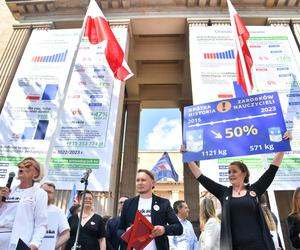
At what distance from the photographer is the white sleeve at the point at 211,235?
3145 mm

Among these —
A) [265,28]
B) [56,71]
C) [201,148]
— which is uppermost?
[265,28]

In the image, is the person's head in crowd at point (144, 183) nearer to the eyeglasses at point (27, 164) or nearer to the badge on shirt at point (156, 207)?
the badge on shirt at point (156, 207)

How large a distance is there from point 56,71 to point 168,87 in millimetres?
7852

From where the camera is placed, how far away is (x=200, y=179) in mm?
2971

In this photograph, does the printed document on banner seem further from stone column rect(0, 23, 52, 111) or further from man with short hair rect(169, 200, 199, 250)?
stone column rect(0, 23, 52, 111)

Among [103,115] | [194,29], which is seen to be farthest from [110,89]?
[194,29]

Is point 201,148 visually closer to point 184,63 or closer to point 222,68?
point 222,68

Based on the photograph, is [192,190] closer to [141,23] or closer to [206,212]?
[141,23]

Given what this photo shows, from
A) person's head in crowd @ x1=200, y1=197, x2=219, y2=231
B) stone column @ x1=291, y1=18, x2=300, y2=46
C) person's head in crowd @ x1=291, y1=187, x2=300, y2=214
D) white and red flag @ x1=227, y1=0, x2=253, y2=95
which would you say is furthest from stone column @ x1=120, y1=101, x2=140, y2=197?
person's head in crowd @ x1=291, y1=187, x2=300, y2=214

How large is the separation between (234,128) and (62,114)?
5613 mm

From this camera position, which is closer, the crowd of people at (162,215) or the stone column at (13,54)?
the crowd of people at (162,215)

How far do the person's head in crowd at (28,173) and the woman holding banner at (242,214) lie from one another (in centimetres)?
175

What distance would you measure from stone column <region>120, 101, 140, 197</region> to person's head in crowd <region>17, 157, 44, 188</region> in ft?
31.3

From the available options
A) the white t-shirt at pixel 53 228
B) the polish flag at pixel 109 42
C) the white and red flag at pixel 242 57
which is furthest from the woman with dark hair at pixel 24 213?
the white and red flag at pixel 242 57
